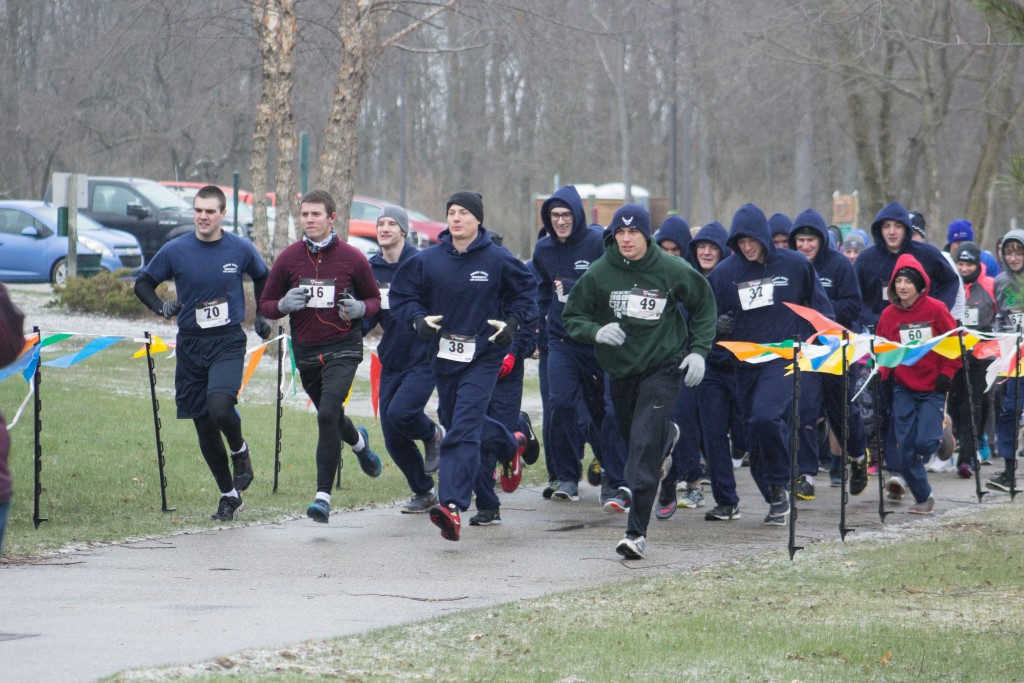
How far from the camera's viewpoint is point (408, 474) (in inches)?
408

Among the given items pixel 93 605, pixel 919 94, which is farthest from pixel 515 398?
pixel 919 94

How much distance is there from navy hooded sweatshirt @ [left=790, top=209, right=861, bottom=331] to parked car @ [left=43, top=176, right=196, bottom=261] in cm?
2064

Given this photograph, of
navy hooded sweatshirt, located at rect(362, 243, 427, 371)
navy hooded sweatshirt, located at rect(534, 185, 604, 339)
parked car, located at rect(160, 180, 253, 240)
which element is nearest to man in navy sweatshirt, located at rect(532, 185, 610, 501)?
navy hooded sweatshirt, located at rect(534, 185, 604, 339)

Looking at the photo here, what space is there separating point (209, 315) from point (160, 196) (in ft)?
75.1

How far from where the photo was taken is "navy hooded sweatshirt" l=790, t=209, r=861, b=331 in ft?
37.8

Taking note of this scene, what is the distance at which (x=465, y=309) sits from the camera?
926cm

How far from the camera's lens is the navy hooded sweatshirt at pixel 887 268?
11750 millimetres

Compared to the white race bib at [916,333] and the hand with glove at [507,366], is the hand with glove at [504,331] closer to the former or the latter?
the hand with glove at [507,366]

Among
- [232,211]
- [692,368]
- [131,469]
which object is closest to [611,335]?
[692,368]

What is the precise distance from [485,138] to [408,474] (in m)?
47.4

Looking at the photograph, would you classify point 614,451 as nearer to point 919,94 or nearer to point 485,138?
point 919,94

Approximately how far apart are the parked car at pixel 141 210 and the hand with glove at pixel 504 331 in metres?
22.2

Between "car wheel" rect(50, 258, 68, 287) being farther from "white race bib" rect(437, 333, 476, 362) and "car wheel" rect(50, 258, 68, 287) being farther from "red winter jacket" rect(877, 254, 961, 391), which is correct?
"white race bib" rect(437, 333, 476, 362)

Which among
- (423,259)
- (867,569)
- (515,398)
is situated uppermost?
(423,259)
